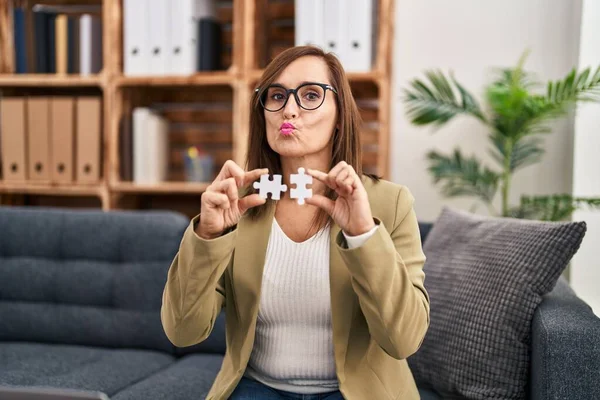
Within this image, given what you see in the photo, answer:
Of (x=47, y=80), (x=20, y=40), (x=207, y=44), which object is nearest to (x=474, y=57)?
(x=207, y=44)

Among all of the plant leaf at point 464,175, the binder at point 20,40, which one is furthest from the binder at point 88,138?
the plant leaf at point 464,175

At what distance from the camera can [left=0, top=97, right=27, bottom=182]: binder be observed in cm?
270

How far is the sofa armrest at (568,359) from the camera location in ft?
3.72

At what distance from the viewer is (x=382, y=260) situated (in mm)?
1043

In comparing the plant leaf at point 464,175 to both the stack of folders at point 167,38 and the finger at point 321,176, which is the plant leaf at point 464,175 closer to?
the stack of folders at point 167,38

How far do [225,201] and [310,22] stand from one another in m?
1.55

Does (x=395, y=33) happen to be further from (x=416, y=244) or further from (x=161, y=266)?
(x=416, y=244)

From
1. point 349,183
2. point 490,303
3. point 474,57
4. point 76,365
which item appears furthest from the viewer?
point 474,57

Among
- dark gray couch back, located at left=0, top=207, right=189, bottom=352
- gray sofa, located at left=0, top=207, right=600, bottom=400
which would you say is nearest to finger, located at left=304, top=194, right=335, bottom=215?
gray sofa, located at left=0, top=207, right=600, bottom=400

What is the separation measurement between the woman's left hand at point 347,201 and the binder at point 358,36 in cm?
144

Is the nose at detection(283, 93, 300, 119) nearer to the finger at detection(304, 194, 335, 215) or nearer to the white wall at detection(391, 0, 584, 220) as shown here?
the finger at detection(304, 194, 335, 215)

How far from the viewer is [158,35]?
2.54m

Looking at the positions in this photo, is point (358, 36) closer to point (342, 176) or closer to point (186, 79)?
point (186, 79)

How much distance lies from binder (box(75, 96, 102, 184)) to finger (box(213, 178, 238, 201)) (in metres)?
1.78
